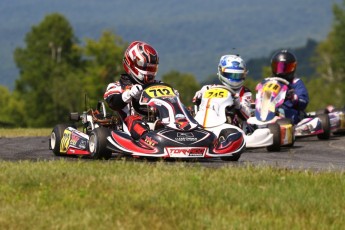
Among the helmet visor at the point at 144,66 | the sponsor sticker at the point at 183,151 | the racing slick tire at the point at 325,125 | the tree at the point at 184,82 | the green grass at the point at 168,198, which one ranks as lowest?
the green grass at the point at 168,198

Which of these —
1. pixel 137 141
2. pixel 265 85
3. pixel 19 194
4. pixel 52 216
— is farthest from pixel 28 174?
pixel 265 85

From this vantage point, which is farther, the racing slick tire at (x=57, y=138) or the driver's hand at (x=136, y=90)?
the racing slick tire at (x=57, y=138)

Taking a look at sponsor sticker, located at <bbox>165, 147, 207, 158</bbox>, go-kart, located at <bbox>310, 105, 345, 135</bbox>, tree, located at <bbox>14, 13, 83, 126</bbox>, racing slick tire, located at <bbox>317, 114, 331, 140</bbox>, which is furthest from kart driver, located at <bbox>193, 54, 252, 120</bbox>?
tree, located at <bbox>14, 13, 83, 126</bbox>

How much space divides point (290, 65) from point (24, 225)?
13185 mm

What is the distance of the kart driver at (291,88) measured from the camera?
21.5 meters

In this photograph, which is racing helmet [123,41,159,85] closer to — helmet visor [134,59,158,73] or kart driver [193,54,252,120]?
helmet visor [134,59,158,73]

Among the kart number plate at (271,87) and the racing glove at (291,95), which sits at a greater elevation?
the kart number plate at (271,87)

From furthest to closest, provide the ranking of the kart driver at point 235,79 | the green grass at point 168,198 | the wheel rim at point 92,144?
the kart driver at point 235,79, the wheel rim at point 92,144, the green grass at point 168,198

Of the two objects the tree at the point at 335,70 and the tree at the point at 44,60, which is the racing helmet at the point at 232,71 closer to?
the tree at the point at 335,70

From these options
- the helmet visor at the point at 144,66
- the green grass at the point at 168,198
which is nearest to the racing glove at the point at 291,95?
the helmet visor at the point at 144,66

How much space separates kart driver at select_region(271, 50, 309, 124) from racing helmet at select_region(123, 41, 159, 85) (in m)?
5.66

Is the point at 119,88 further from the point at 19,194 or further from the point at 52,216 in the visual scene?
the point at 52,216

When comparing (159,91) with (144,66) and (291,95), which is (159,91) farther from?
(291,95)

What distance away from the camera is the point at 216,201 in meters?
10.3
